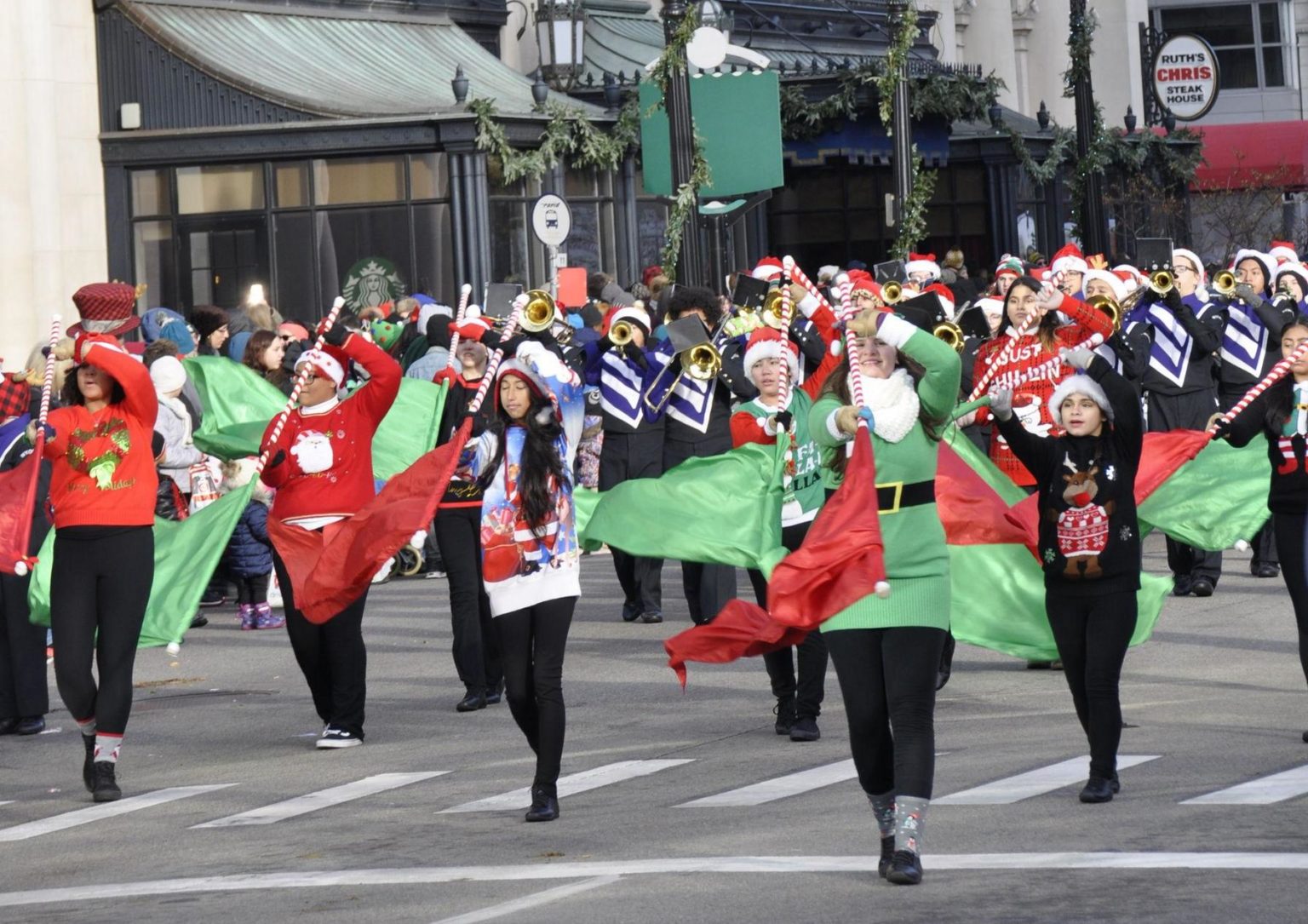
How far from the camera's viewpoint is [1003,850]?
8.35 metres

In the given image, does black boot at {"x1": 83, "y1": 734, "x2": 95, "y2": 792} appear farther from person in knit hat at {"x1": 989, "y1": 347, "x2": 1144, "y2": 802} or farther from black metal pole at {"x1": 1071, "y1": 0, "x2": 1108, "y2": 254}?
black metal pole at {"x1": 1071, "y1": 0, "x2": 1108, "y2": 254}

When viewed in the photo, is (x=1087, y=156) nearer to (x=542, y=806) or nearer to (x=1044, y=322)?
(x=1044, y=322)

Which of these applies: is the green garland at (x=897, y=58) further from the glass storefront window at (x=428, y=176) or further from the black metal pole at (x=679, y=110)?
the black metal pole at (x=679, y=110)

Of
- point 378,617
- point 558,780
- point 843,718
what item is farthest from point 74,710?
A: point 378,617

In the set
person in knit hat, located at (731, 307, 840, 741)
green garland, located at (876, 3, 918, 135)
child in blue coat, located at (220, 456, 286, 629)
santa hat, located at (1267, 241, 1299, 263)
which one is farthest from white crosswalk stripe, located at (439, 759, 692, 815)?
green garland, located at (876, 3, 918, 135)

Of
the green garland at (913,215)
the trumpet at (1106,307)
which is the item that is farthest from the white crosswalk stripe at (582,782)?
the green garland at (913,215)

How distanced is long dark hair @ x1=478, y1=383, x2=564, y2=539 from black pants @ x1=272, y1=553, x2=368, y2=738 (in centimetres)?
219

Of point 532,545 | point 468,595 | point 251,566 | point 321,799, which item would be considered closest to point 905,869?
point 532,545

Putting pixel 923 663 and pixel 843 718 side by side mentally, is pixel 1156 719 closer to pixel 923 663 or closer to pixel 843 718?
pixel 843 718

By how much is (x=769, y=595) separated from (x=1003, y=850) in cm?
114

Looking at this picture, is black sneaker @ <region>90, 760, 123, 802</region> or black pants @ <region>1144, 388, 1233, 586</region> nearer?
black sneaker @ <region>90, 760, 123, 802</region>

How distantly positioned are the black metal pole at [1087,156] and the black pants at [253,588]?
13.7 metres

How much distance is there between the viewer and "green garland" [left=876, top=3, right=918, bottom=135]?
2588cm

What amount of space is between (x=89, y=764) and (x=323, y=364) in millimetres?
2175
